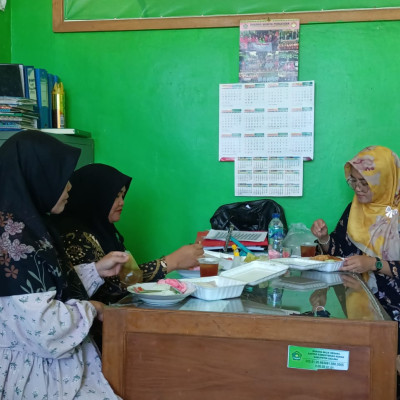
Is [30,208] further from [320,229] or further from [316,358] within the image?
[320,229]

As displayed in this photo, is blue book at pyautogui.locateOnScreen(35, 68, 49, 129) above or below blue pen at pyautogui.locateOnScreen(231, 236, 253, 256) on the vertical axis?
above

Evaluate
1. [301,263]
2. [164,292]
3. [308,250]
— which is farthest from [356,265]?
[164,292]

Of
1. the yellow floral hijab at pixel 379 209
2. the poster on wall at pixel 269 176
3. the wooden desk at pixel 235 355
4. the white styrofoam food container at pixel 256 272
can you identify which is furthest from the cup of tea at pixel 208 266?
the poster on wall at pixel 269 176

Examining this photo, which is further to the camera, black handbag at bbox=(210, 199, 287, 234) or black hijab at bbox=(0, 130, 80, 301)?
black handbag at bbox=(210, 199, 287, 234)

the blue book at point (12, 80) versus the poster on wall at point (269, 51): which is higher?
the poster on wall at point (269, 51)

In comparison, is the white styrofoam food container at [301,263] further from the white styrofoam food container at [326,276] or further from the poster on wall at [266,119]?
the poster on wall at [266,119]

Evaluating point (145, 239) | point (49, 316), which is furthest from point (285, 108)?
point (49, 316)

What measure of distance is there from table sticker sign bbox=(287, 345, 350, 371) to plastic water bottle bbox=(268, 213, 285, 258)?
1100 millimetres

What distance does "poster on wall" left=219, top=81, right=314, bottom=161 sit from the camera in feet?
9.66

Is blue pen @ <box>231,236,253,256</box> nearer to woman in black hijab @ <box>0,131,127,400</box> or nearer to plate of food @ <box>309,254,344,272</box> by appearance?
plate of food @ <box>309,254,344,272</box>

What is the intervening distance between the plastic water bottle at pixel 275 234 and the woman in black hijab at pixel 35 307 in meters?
1.19

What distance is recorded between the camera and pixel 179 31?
3029 mm

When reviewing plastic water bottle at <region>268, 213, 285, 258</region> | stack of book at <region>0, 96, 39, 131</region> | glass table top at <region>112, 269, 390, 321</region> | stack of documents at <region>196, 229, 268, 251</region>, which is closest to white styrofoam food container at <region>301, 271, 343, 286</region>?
glass table top at <region>112, 269, 390, 321</region>

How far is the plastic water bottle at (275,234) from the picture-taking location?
2.58 metres
